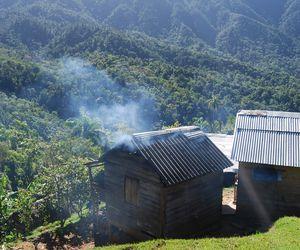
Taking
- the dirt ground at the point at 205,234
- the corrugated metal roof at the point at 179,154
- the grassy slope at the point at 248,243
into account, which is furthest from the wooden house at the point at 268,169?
the grassy slope at the point at 248,243

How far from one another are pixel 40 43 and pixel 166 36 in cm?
7281

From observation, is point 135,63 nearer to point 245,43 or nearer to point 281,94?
point 281,94

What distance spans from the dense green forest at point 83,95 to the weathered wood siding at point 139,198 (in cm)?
292

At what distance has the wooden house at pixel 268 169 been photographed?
1990 cm

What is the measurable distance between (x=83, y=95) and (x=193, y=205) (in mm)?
47615

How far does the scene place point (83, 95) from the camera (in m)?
63.9

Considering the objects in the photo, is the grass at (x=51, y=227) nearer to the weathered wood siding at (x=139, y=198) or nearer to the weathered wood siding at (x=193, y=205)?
the weathered wood siding at (x=139, y=198)

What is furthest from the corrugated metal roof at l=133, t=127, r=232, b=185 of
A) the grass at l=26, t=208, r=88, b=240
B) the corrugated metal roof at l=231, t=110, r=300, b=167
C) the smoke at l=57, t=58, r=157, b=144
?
the smoke at l=57, t=58, r=157, b=144

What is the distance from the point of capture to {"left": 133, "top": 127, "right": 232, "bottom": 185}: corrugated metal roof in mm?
17562

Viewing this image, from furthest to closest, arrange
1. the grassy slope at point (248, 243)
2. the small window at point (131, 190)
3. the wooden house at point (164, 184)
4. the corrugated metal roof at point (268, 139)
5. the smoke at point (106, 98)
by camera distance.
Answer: the smoke at point (106, 98) < the corrugated metal roof at point (268, 139) < the small window at point (131, 190) < the wooden house at point (164, 184) < the grassy slope at point (248, 243)

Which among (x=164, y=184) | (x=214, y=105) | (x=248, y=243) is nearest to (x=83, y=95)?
(x=214, y=105)

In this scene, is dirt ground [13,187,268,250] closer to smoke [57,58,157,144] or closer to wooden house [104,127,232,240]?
wooden house [104,127,232,240]

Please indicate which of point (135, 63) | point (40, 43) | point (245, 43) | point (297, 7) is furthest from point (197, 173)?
point (297, 7)

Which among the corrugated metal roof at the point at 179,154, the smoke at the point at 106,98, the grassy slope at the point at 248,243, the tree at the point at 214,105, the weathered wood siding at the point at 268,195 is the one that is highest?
the corrugated metal roof at the point at 179,154
